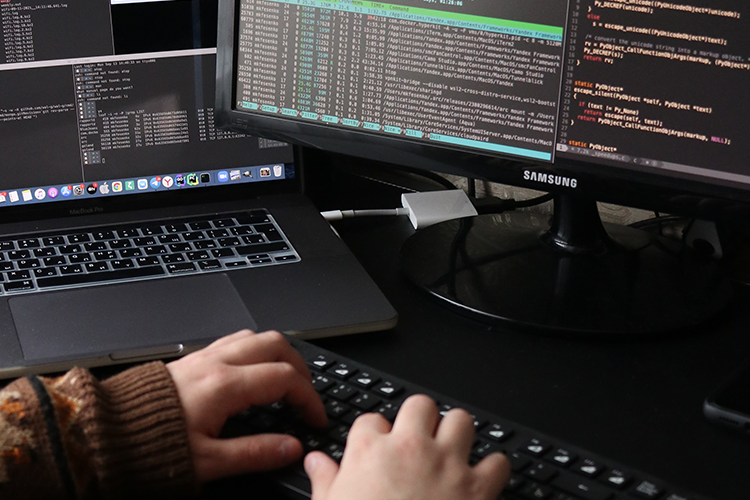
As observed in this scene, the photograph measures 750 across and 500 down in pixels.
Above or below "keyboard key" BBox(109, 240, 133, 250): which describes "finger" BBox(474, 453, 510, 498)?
below

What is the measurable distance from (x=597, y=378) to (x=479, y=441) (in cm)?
18

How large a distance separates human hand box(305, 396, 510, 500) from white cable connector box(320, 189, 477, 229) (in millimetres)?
456

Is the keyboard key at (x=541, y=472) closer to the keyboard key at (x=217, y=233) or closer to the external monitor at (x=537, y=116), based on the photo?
the external monitor at (x=537, y=116)

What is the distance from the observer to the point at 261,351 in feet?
2.17

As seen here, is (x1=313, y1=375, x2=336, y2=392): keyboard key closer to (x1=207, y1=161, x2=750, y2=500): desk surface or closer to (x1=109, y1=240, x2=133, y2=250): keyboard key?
(x1=207, y1=161, x2=750, y2=500): desk surface

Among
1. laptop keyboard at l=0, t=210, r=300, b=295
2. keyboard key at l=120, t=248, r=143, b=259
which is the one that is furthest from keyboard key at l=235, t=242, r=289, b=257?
keyboard key at l=120, t=248, r=143, b=259

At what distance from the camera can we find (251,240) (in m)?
0.92

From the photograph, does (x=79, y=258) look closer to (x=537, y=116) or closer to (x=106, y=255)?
(x=106, y=255)

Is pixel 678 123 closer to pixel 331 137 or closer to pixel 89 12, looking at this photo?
pixel 331 137

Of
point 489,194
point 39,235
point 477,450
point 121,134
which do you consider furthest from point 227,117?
point 477,450

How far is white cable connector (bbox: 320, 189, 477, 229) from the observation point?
1025 millimetres

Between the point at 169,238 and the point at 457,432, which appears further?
the point at 169,238

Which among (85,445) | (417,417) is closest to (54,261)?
(85,445)

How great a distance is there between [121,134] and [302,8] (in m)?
0.26
